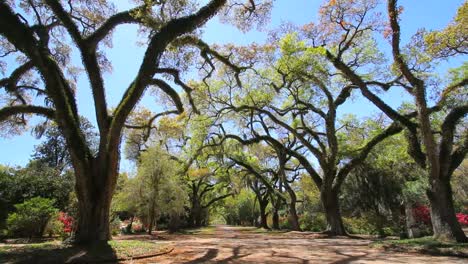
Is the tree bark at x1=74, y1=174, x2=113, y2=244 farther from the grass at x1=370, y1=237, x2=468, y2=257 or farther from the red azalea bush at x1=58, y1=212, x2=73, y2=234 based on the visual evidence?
the grass at x1=370, y1=237, x2=468, y2=257

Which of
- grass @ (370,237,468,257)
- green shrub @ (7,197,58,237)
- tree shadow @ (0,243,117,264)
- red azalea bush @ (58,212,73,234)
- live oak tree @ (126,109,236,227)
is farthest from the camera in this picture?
live oak tree @ (126,109,236,227)

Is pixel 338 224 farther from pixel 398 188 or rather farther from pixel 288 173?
→ pixel 288 173

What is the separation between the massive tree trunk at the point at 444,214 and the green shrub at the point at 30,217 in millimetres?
16470

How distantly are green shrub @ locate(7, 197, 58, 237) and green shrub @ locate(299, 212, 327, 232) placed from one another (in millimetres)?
20959

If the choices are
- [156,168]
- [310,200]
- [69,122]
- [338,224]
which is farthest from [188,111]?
[310,200]

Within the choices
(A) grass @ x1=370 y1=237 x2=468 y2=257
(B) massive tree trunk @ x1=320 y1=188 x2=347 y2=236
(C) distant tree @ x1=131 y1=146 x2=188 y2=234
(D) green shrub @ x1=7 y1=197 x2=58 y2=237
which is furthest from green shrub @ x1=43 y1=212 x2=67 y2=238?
(A) grass @ x1=370 y1=237 x2=468 y2=257

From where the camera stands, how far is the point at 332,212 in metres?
20.7

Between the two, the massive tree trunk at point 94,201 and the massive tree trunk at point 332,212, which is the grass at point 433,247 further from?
the massive tree trunk at point 94,201

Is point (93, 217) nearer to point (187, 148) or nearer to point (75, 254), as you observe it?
point (75, 254)

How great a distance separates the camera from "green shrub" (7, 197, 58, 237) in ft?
52.0

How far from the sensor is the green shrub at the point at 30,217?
15836 mm

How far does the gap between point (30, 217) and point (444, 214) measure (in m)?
17.1

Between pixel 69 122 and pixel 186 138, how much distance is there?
848 inches

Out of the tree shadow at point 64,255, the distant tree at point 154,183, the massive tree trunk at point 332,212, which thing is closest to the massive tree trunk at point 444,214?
the massive tree trunk at point 332,212
